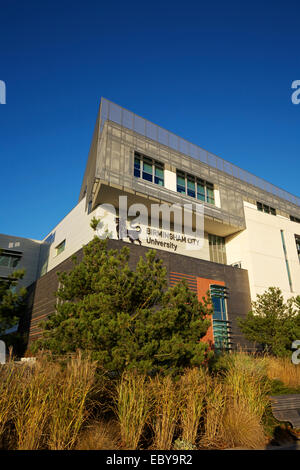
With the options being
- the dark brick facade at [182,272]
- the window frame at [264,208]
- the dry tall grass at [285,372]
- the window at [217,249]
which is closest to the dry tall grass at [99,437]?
the dry tall grass at [285,372]

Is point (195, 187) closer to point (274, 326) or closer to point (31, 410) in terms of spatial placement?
point (274, 326)

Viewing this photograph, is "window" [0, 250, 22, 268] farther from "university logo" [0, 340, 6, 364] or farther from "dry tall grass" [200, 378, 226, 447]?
"dry tall grass" [200, 378, 226, 447]

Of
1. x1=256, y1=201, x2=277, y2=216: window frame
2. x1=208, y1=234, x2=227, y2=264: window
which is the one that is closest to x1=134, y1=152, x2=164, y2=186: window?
x1=208, y1=234, x2=227, y2=264: window

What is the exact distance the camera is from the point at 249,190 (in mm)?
25281

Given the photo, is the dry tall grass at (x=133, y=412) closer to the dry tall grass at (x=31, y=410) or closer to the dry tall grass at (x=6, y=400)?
the dry tall grass at (x=31, y=410)

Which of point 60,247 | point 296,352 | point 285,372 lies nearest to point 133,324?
point 285,372

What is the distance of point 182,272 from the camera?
1742 cm

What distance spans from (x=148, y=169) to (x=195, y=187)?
13.4 feet

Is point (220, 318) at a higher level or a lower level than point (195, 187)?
lower

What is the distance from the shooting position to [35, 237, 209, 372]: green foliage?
6309 millimetres

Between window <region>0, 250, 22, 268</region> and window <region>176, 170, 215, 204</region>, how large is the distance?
54.2 feet
